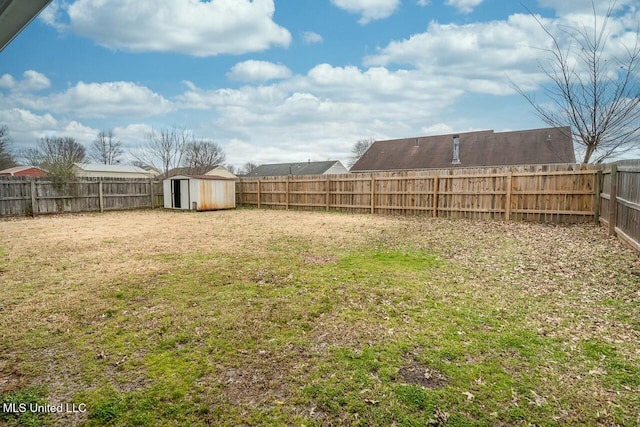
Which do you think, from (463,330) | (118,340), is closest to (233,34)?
(118,340)

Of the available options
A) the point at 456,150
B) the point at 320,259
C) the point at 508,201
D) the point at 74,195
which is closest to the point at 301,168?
the point at 456,150

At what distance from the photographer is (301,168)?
115ft

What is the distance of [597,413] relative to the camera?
1931 mm

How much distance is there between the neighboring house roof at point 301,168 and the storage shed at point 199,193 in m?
17.1

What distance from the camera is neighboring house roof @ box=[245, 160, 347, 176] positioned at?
110 ft

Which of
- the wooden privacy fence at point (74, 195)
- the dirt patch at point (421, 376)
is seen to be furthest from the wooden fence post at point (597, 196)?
the wooden privacy fence at point (74, 195)

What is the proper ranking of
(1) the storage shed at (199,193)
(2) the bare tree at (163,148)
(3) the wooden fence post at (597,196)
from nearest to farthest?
(3) the wooden fence post at (597,196) → (1) the storage shed at (199,193) → (2) the bare tree at (163,148)

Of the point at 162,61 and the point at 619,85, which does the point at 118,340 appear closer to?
the point at 619,85

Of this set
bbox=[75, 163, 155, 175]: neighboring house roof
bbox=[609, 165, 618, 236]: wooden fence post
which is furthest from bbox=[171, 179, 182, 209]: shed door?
bbox=[75, 163, 155, 175]: neighboring house roof

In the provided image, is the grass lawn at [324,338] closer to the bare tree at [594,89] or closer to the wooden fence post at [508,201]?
the wooden fence post at [508,201]

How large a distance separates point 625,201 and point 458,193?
5.24m

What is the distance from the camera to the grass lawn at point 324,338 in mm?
1990

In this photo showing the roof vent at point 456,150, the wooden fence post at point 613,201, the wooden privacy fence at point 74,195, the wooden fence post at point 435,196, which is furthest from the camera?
the roof vent at point 456,150

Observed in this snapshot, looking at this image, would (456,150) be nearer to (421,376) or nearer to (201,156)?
(421,376)
